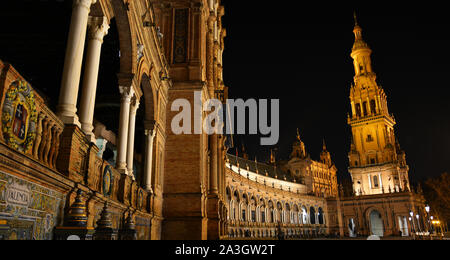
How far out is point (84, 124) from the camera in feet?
25.0

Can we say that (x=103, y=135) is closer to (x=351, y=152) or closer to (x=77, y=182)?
(x=77, y=182)

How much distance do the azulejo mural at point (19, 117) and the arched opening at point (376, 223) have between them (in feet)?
292

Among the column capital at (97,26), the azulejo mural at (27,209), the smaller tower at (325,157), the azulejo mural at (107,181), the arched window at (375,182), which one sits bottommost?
the azulejo mural at (27,209)

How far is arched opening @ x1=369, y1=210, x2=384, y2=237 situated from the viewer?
81688mm

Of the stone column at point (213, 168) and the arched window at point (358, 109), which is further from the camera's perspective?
the arched window at point (358, 109)

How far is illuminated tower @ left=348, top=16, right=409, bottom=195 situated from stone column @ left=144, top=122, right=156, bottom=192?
259 ft

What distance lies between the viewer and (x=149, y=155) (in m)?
15.1

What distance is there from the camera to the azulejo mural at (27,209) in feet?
14.1

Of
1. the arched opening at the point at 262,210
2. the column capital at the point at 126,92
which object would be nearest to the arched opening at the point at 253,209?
the arched opening at the point at 262,210

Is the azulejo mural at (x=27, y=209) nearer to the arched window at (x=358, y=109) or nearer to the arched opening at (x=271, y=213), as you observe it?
the arched opening at (x=271, y=213)

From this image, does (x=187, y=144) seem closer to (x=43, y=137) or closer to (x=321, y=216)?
(x=43, y=137)

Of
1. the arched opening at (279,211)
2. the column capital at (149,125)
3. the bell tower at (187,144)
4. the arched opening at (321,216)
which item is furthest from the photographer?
the arched opening at (321,216)
